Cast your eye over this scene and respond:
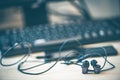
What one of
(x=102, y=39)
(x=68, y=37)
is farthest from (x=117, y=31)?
(x=68, y=37)

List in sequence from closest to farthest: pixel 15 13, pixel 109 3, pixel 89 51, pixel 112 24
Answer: pixel 89 51
pixel 112 24
pixel 109 3
pixel 15 13

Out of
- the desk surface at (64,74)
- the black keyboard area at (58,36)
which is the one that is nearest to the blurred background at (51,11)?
the black keyboard area at (58,36)

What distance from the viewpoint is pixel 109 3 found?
1.05 metres

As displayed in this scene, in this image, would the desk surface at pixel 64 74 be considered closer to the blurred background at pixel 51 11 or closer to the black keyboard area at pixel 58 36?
the black keyboard area at pixel 58 36

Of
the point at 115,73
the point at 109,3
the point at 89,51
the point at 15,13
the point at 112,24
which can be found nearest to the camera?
the point at 115,73

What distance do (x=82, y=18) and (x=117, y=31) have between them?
342 mm

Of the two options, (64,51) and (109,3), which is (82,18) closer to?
(109,3)

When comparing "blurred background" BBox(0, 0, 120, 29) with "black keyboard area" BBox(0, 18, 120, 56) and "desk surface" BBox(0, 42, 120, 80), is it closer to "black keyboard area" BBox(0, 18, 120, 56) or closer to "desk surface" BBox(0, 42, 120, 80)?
"black keyboard area" BBox(0, 18, 120, 56)

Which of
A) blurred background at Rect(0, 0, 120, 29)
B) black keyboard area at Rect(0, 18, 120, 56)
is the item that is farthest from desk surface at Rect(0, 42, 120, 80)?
blurred background at Rect(0, 0, 120, 29)

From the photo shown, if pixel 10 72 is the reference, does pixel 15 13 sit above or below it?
above

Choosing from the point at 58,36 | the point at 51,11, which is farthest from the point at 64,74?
the point at 51,11

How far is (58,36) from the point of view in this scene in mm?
768

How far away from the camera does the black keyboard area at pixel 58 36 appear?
0.74 m

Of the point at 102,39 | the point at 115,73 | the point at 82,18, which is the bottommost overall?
the point at 115,73
